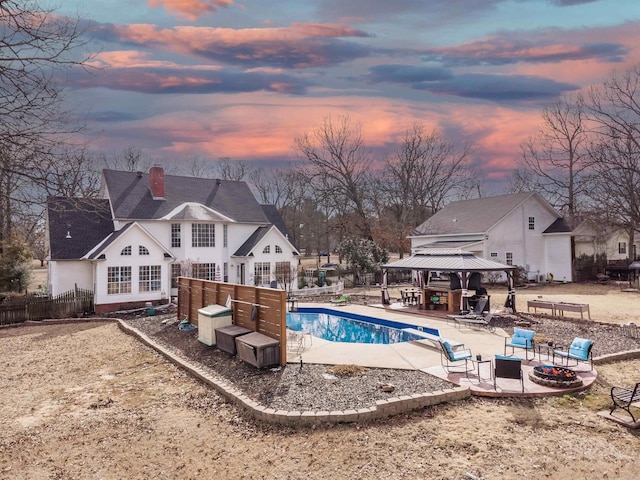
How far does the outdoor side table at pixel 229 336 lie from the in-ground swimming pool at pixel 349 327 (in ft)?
14.5

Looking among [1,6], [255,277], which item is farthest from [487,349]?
[255,277]

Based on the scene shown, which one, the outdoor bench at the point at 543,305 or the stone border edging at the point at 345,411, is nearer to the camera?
the stone border edging at the point at 345,411

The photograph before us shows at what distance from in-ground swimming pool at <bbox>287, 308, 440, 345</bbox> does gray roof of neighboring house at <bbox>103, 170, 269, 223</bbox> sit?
41.1 ft

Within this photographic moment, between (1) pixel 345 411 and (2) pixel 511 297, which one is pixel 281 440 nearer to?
(1) pixel 345 411

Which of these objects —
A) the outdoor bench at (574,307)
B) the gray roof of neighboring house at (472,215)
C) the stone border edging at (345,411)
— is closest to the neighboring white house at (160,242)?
the gray roof of neighboring house at (472,215)

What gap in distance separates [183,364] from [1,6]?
29.9 ft

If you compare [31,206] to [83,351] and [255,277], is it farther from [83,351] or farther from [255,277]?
[255,277]

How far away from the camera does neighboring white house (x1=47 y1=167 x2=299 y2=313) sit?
23.3 m

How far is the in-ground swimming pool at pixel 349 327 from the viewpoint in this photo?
16781mm

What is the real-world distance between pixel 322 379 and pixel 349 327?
30.6 ft

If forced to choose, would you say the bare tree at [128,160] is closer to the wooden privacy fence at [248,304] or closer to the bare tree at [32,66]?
the wooden privacy fence at [248,304]

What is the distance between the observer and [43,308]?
796 inches

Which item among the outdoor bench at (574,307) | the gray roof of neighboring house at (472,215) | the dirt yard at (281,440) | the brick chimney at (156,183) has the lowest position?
the dirt yard at (281,440)

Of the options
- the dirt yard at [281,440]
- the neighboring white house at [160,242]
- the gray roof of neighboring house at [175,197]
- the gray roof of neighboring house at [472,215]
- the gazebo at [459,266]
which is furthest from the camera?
the gray roof of neighboring house at [472,215]
